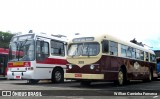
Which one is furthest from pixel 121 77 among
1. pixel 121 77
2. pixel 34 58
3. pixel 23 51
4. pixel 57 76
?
pixel 23 51

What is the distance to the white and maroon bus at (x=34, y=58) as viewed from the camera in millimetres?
17000

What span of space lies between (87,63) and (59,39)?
517 cm

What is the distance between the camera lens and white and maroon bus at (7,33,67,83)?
55.8 feet

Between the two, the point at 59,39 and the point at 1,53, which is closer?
the point at 59,39

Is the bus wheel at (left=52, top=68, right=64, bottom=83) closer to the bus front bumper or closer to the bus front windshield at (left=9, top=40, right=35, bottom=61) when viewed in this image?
the bus front windshield at (left=9, top=40, right=35, bottom=61)

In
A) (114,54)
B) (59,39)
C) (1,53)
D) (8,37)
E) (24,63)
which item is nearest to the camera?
(114,54)

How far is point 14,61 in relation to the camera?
1756 centimetres

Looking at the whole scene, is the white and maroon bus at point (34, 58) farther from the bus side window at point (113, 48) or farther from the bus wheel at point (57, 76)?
the bus side window at point (113, 48)

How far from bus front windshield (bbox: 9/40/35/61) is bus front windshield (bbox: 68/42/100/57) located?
2472 millimetres

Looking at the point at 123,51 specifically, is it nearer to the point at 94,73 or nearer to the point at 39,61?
the point at 94,73

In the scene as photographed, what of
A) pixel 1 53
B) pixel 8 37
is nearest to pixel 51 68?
pixel 1 53

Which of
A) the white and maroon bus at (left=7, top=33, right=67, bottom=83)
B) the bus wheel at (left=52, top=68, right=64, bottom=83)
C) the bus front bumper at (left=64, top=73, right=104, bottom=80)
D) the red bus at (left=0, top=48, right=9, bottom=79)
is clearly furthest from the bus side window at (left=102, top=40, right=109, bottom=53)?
the red bus at (left=0, top=48, right=9, bottom=79)

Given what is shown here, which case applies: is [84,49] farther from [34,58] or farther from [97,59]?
[34,58]

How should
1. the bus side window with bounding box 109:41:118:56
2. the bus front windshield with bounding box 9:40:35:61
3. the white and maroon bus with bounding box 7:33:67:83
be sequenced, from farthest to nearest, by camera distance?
the bus front windshield with bounding box 9:40:35:61 < the white and maroon bus with bounding box 7:33:67:83 < the bus side window with bounding box 109:41:118:56
